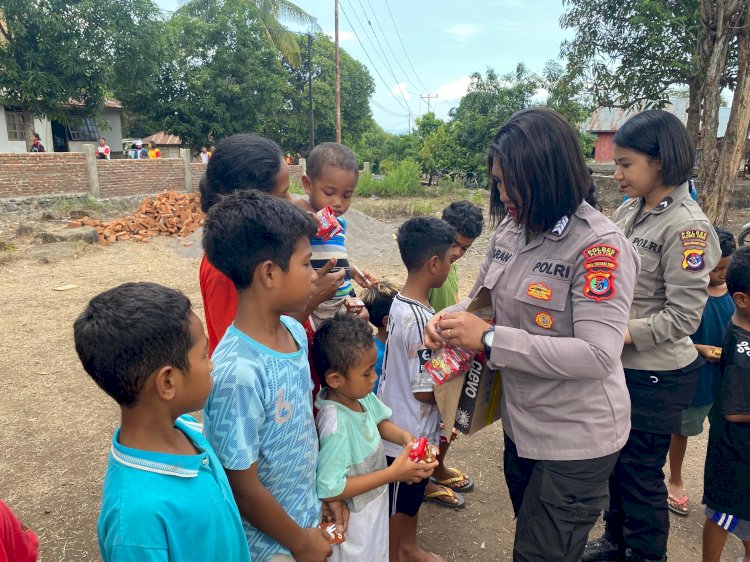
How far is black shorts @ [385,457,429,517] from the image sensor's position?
2.22 m

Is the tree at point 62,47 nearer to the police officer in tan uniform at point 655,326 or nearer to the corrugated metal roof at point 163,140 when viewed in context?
the corrugated metal roof at point 163,140

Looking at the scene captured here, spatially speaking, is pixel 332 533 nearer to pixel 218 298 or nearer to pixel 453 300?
pixel 218 298

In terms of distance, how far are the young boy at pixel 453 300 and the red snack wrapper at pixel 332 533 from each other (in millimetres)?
1406

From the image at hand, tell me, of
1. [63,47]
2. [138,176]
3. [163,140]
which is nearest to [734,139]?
[138,176]

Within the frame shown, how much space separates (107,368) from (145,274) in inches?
330

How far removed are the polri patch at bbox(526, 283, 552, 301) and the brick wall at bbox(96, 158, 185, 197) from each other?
14.9m

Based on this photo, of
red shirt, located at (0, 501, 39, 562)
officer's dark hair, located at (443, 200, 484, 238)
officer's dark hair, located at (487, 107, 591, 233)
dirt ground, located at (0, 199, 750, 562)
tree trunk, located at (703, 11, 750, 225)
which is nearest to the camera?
red shirt, located at (0, 501, 39, 562)

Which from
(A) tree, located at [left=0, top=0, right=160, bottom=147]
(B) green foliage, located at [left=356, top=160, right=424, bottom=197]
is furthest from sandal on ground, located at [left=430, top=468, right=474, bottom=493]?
(B) green foliage, located at [left=356, top=160, right=424, bottom=197]

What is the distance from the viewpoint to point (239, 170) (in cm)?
201

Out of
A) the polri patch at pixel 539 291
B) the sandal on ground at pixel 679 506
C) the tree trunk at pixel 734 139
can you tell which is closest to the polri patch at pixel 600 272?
the polri patch at pixel 539 291

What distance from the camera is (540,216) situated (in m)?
1.69

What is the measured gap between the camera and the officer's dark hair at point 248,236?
1518 mm

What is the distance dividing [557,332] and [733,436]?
3.92 feet

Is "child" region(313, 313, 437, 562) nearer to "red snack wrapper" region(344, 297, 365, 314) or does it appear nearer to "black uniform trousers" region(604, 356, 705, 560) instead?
"red snack wrapper" region(344, 297, 365, 314)
